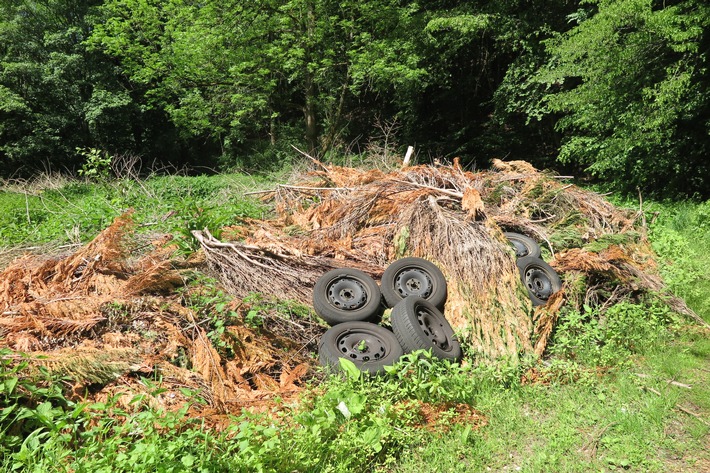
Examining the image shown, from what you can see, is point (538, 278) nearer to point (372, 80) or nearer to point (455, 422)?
point (455, 422)

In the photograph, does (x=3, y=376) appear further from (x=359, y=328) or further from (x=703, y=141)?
(x=703, y=141)

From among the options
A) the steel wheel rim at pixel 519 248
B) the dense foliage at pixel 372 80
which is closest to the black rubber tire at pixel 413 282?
the steel wheel rim at pixel 519 248

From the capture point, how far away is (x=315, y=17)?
15.2 meters

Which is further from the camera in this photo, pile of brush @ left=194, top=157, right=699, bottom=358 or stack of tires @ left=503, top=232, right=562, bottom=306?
stack of tires @ left=503, top=232, right=562, bottom=306

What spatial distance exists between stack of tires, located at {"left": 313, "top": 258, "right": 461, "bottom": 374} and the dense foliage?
22.6 feet

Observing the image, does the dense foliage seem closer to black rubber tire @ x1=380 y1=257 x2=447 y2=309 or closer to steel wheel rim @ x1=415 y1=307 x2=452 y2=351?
black rubber tire @ x1=380 y1=257 x2=447 y2=309

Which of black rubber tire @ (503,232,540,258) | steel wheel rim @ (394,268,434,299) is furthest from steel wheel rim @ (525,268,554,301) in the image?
steel wheel rim @ (394,268,434,299)

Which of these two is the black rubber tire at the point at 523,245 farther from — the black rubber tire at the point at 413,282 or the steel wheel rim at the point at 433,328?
the steel wheel rim at the point at 433,328

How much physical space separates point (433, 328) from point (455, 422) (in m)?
1.37

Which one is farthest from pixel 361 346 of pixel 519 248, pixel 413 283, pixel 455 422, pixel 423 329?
pixel 519 248

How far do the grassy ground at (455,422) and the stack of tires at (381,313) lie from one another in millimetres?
294

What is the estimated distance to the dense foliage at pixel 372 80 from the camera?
10031 millimetres

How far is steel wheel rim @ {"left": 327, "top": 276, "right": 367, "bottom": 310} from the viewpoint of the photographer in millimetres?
5250

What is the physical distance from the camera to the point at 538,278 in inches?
234
